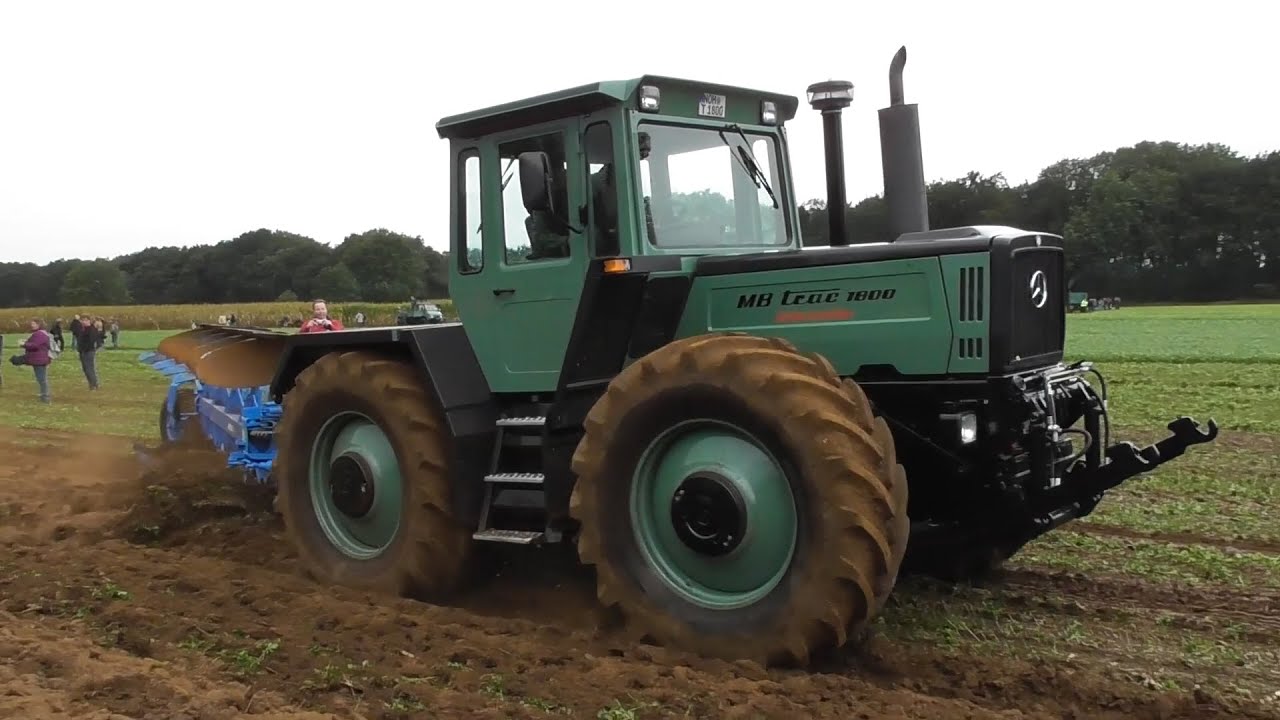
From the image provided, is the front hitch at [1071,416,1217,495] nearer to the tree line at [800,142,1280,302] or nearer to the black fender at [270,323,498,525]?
the black fender at [270,323,498,525]

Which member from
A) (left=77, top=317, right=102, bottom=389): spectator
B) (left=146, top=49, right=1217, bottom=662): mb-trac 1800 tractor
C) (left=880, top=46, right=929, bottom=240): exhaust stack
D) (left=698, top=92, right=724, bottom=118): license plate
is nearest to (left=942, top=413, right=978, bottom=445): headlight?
(left=146, top=49, right=1217, bottom=662): mb-trac 1800 tractor

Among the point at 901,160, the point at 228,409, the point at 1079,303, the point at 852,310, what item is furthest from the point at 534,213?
the point at 1079,303

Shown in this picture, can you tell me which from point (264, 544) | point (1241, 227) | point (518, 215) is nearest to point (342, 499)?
point (264, 544)

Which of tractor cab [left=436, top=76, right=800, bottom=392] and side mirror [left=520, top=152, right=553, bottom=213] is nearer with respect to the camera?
side mirror [left=520, top=152, right=553, bottom=213]

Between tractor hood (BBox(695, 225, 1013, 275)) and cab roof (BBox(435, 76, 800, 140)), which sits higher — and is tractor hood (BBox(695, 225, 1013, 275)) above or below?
below

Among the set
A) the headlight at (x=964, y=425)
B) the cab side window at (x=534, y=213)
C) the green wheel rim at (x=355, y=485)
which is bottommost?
the green wheel rim at (x=355, y=485)

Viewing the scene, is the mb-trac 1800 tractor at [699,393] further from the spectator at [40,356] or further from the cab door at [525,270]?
the spectator at [40,356]

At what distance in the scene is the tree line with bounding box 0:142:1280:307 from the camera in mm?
71562

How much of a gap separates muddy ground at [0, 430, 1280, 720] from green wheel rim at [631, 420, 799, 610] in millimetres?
374

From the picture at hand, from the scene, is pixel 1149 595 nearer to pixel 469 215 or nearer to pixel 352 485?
pixel 469 215

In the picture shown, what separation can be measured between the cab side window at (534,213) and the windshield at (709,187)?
47 cm

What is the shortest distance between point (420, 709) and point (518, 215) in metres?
2.89

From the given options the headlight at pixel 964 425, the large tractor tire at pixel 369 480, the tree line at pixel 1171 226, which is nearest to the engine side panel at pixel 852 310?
the headlight at pixel 964 425

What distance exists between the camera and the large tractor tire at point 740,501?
465 centimetres
